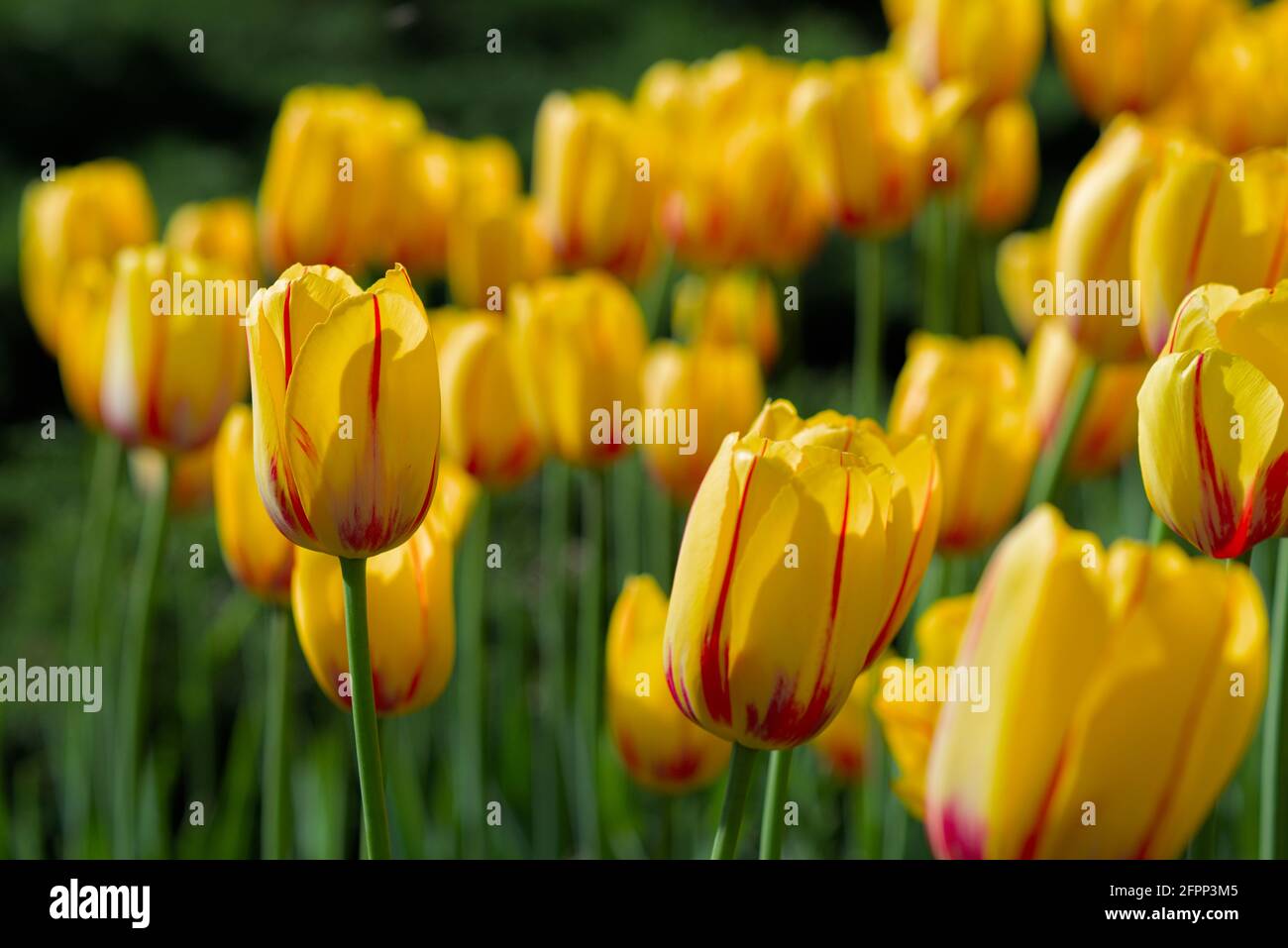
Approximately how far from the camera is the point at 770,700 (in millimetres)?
534

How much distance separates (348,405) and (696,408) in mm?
547

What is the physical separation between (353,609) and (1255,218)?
426 millimetres

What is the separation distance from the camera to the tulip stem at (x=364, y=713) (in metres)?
0.52

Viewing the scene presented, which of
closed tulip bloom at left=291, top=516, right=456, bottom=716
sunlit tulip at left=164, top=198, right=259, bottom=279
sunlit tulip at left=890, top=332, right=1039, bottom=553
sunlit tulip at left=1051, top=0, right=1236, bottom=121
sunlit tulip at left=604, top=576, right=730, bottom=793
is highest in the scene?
sunlit tulip at left=1051, top=0, right=1236, bottom=121

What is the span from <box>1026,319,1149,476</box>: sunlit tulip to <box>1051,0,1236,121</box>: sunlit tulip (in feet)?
0.88

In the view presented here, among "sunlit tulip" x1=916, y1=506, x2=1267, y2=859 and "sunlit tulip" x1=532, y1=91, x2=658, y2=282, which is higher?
"sunlit tulip" x1=532, y1=91, x2=658, y2=282

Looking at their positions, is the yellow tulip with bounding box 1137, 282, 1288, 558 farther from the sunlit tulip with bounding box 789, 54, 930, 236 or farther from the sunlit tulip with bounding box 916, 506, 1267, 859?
the sunlit tulip with bounding box 789, 54, 930, 236

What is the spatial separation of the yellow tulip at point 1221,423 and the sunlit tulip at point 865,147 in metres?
0.62

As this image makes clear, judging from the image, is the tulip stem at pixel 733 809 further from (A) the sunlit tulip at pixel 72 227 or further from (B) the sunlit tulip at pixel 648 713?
(A) the sunlit tulip at pixel 72 227

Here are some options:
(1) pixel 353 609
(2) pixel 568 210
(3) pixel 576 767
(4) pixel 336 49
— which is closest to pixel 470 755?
(3) pixel 576 767

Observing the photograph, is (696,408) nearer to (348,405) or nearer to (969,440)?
(969,440)

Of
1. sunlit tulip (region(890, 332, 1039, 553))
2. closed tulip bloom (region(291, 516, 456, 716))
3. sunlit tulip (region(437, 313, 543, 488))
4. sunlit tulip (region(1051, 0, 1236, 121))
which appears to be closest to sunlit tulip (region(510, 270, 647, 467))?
sunlit tulip (region(437, 313, 543, 488))

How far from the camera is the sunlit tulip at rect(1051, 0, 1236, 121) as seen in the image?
117 cm

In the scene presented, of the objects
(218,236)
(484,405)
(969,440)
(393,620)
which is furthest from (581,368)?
(218,236)
